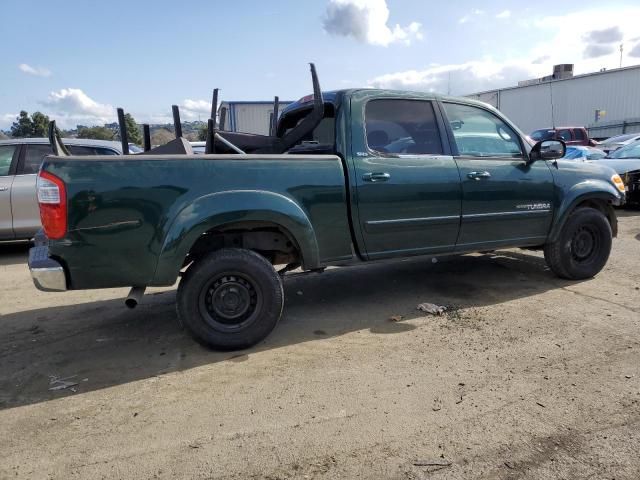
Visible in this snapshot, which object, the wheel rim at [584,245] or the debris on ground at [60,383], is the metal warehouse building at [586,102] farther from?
the debris on ground at [60,383]

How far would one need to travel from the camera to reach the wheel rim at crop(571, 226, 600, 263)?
17.5 ft

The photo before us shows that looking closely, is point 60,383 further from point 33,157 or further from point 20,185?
point 33,157

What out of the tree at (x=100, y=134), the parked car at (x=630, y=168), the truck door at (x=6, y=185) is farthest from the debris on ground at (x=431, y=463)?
the tree at (x=100, y=134)

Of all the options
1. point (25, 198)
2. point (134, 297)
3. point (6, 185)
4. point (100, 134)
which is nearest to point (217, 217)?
point (134, 297)

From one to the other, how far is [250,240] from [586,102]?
28.8 meters

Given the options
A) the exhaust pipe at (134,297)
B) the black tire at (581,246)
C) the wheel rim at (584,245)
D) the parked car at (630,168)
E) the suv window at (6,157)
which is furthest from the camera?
the parked car at (630,168)

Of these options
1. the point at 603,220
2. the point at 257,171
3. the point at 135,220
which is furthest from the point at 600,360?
the point at 135,220

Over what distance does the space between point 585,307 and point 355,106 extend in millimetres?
2834

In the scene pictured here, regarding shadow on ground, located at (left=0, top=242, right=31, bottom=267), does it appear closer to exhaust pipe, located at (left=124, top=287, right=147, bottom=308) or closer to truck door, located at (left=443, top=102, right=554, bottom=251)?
exhaust pipe, located at (left=124, top=287, right=147, bottom=308)

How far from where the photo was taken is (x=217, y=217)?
352cm

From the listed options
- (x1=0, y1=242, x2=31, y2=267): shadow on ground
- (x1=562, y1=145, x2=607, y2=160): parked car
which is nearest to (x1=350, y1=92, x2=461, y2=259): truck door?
(x1=0, y1=242, x2=31, y2=267): shadow on ground

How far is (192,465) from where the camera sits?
2449 millimetres

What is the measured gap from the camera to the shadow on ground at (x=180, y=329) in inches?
139

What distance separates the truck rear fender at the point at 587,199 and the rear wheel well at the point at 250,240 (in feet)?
9.37
